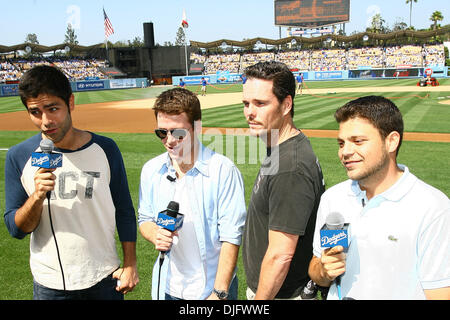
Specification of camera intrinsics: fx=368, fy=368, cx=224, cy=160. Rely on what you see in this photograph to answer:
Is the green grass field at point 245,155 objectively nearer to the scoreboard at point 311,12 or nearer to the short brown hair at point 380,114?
the short brown hair at point 380,114

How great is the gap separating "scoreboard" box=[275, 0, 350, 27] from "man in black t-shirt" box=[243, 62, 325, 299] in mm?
84232

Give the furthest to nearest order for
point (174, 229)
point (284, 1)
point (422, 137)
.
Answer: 1. point (284, 1)
2. point (422, 137)
3. point (174, 229)

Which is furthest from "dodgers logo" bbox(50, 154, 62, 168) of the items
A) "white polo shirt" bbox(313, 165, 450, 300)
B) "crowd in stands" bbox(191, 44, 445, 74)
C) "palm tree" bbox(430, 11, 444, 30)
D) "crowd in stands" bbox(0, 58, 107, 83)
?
"palm tree" bbox(430, 11, 444, 30)

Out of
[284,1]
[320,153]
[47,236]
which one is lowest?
[320,153]

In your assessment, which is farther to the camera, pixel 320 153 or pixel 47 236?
pixel 320 153

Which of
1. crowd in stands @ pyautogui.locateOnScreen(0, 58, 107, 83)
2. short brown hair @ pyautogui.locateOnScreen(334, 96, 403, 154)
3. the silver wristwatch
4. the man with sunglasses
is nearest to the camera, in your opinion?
short brown hair @ pyautogui.locateOnScreen(334, 96, 403, 154)

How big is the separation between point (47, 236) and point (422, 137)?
1387cm

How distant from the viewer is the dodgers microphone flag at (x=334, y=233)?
197cm

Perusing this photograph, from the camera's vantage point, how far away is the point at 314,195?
251 centimetres

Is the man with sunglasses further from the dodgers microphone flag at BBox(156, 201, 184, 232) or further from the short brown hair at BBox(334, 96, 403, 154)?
the short brown hair at BBox(334, 96, 403, 154)

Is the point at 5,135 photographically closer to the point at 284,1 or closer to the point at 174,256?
the point at 174,256

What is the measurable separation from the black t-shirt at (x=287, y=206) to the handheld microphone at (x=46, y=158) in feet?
4.67

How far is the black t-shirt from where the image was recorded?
2.42 meters
